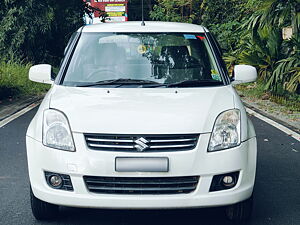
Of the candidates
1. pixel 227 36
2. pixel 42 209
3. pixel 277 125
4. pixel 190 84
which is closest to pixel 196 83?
pixel 190 84

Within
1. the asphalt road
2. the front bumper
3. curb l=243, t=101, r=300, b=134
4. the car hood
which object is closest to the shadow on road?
the asphalt road

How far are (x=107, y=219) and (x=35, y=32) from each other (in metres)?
15.0

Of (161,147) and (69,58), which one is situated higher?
(69,58)

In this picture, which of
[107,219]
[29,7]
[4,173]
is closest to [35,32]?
[29,7]

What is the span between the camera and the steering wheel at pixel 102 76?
215 inches

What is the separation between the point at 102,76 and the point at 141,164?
4.47 feet

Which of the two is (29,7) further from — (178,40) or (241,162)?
(241,162)

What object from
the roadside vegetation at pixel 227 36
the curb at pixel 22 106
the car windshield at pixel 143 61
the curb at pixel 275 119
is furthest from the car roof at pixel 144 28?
the roadside vegetation at pixel 227 36

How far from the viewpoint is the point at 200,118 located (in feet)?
14.9

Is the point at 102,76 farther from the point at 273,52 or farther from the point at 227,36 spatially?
the point at 227,36

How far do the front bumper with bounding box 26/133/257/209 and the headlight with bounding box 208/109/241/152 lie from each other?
0.05 metres

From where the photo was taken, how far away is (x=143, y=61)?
18.4 ft

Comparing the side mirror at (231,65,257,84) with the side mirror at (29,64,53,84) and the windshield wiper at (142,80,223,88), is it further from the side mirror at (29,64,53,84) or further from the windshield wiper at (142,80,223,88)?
the side mirror at (29,64,53,84)

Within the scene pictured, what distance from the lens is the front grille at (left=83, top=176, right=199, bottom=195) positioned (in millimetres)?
4434
